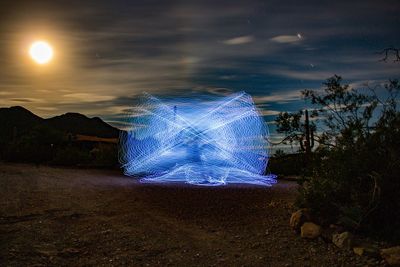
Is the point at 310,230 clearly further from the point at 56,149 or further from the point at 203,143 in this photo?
the point at 56,149

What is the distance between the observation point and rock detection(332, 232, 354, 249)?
8180 mm

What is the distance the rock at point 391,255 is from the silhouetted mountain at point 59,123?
39384 millimetres

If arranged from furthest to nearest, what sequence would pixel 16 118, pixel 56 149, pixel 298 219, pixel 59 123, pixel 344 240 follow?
pixel 16 118
pixel 59 123
pixel 56 149
pixel 298 219
pixel 344 240

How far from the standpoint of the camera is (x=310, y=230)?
888 cm

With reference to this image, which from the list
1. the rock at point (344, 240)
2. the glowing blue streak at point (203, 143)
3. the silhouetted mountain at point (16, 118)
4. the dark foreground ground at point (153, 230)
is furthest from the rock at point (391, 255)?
the silhouetted mountain at point (16, 118)

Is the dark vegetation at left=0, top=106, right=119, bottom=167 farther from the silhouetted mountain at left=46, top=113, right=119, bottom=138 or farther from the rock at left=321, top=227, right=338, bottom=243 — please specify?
the rock at left=321, top=227, right=338, bottom=243

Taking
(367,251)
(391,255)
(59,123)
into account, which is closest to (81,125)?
(59,123)

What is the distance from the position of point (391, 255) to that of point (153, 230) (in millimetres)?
4365

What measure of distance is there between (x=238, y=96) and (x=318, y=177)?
7849mm

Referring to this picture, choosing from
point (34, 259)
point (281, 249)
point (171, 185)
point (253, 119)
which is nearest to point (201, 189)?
point (171, 185)

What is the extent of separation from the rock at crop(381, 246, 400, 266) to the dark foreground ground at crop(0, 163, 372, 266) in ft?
1.23

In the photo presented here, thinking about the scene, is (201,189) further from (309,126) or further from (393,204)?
(393,204)

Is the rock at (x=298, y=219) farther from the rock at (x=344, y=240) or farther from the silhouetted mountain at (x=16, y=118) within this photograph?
the silhouetted mountain at (x=16, y=118)

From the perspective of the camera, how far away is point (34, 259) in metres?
7.39
